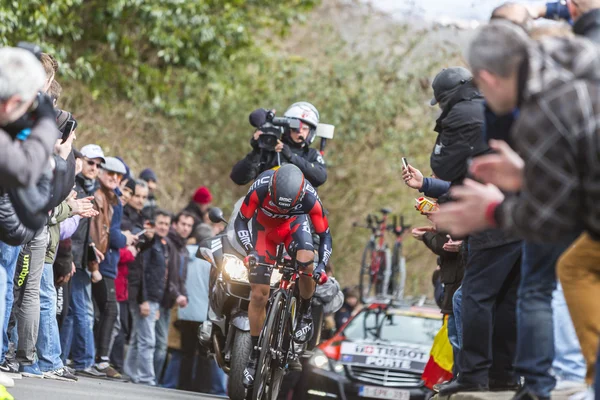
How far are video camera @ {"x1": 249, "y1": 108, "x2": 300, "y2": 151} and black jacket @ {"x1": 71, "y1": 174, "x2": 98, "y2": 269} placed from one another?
205 centimetres

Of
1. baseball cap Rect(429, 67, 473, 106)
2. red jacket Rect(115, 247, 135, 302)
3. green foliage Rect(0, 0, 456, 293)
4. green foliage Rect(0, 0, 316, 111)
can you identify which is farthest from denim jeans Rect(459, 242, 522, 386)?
green foliage Rect(0, 0, 456, 293)

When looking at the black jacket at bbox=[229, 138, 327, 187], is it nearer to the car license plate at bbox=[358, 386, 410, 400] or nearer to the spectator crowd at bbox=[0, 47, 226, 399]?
the spectator crowd at bbox=[0, 47, 226, 399]

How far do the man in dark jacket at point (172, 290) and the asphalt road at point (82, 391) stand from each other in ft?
13.2

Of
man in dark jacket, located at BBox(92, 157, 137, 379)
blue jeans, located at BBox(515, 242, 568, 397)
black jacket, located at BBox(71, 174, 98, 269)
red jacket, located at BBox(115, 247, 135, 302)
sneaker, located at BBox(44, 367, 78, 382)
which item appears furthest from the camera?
red jacket, located at BBox(115, 247, 135, 302)

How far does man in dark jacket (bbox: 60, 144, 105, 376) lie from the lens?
1283cm

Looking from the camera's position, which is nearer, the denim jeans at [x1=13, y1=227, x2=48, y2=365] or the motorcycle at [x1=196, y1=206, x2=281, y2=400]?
the denim jeans at [x1=13, y1=227, x2=48, y2=365]

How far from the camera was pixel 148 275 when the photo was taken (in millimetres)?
15336

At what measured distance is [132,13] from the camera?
2291 cm

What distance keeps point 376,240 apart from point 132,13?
679cm

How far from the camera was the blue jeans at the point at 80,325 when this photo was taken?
12852 millimetres

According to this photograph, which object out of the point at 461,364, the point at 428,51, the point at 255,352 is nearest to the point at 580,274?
the point at 461,364

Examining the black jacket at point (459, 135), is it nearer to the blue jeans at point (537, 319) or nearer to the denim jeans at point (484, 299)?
the denim jeans at point (484, 299)

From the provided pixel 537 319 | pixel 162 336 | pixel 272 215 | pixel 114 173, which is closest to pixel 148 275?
pixel 162 336

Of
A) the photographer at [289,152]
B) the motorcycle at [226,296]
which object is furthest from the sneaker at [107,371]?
the photographer at [289,152]
